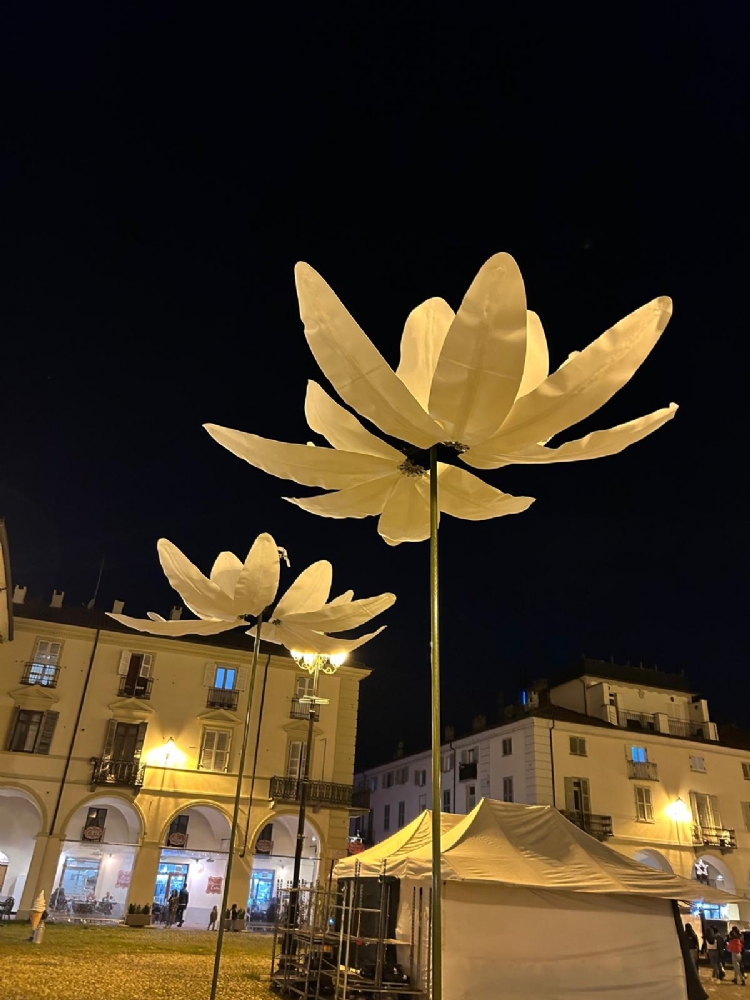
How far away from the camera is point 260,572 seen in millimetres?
4098

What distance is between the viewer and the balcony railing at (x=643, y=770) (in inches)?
1182

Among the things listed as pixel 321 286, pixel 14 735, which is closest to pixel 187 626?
pixel 321 286

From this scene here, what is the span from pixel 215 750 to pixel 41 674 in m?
6.84

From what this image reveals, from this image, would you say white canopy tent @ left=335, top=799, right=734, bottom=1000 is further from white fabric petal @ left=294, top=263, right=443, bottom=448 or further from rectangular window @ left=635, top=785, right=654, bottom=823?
rectangular window @ left=635, top=785, right=654, bottom=823

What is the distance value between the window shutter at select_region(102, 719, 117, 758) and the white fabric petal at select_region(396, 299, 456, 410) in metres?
26.0

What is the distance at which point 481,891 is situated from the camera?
923cm

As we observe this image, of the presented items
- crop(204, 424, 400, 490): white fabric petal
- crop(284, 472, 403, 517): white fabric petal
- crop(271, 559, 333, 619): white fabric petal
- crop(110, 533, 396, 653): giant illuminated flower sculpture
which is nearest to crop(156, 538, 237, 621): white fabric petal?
crop(110, 533, 396, 653): giant illuminated flower sculpture

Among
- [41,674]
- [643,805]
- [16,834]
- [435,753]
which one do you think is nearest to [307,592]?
[435,753]

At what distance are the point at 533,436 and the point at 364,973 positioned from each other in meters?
10.4

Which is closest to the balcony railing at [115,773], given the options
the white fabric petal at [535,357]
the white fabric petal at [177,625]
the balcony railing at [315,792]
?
the balcony railing at [315,792]

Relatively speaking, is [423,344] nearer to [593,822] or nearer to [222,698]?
[222,698]

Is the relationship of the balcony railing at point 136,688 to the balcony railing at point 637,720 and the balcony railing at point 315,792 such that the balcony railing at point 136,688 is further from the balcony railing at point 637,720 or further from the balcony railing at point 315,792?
the balcony railing at point 637,720

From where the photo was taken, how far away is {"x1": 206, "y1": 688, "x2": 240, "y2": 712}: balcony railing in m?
27.3

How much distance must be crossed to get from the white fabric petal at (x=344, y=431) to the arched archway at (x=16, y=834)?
28.1 metres
